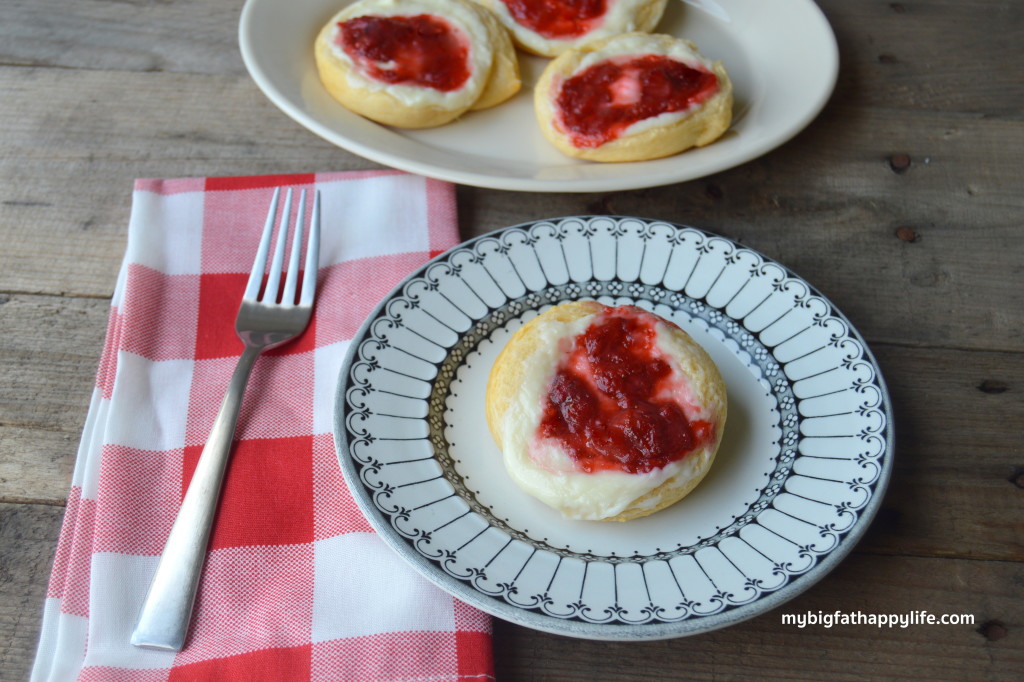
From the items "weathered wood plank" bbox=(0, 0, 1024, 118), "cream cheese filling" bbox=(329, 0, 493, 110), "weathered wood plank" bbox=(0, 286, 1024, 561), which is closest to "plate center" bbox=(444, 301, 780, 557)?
"weathered wood plank" bbox=(0, 286, 1024, 561)

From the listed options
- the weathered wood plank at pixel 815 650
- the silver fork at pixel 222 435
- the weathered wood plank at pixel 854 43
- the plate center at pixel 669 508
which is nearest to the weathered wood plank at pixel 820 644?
the weathered wood plank at pixel 815 650

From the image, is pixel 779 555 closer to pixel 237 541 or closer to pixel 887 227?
pixel 237 541

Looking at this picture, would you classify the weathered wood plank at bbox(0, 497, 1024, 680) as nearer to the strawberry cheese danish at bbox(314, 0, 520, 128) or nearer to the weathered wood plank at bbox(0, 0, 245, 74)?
the strawberry cheese danish at bbox(314, 0, 520, 128)

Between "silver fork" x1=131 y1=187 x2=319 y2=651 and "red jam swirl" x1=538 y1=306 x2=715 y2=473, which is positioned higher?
"red jam swirl" x1=538 y1=306 x2=715 y2=473

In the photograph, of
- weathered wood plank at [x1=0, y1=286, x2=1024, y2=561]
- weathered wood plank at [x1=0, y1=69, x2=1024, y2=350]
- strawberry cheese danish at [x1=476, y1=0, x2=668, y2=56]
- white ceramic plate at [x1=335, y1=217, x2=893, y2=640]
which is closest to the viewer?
white ceramic plate at [x1=335, y1=217, x2=893, y2=640]

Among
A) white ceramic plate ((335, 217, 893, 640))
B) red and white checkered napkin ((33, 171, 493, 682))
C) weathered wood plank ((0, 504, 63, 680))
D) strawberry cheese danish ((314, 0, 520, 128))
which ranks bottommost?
weathered wood plank ((0, 504, 63, 680))

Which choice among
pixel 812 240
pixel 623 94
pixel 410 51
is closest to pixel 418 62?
pixel 410 51
